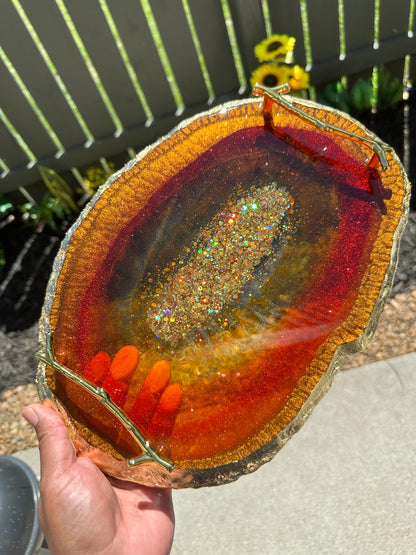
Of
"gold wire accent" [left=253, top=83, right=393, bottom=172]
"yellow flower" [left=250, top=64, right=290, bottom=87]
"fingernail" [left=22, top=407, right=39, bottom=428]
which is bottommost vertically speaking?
"yellow flower" [left=250, top=64, right=290, bottom=87]

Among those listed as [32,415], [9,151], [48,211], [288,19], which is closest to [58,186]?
[48,211]

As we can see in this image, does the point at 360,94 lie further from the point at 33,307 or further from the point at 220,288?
the point at 33,307

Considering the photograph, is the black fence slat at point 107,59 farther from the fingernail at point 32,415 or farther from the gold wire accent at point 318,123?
the fingernail at point 32,415

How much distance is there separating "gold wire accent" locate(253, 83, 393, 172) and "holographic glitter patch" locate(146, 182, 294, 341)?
216 mm

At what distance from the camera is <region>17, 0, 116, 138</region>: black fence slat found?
1882mm

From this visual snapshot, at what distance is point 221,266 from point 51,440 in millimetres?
602

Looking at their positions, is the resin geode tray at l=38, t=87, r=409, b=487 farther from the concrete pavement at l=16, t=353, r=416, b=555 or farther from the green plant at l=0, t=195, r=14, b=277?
the green plant at l=0, t=195, r=14, b=277

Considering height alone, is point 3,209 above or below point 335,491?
above

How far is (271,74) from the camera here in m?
2.03

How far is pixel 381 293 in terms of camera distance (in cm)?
116

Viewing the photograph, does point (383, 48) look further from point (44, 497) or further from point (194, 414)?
point (44, 497)

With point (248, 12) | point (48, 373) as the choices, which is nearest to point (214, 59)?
point (248, 12)

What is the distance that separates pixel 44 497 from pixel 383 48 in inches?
92.1

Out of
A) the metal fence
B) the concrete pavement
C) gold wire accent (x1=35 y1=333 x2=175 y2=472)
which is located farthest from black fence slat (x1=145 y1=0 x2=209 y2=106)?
gold wire accent (x1=35 y1=333 x2=175 y2=472)
